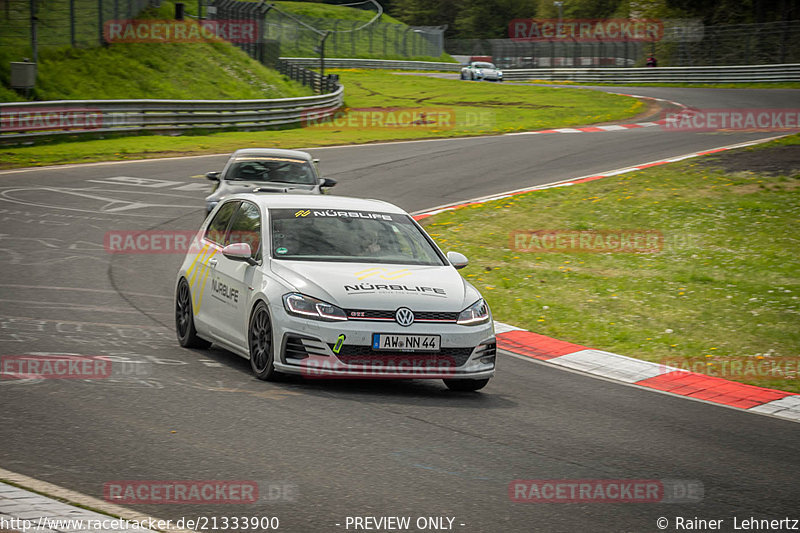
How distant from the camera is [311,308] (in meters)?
7.89

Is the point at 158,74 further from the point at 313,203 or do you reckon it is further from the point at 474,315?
the point at 474,315

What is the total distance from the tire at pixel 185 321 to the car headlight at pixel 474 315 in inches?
112

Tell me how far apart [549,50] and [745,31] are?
20.1 metres

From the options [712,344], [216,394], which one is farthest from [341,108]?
[216,394]

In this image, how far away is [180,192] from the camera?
2192 cm

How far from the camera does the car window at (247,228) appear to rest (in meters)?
8.97

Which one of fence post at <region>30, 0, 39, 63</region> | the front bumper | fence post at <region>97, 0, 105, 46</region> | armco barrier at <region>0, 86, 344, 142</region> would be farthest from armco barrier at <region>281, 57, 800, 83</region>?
the front bumper

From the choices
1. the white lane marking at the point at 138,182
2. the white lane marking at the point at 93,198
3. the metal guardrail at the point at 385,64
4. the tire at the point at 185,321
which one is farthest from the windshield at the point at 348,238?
the metal guardrail at the point at 385,64

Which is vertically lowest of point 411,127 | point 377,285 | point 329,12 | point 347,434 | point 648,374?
point 648,374

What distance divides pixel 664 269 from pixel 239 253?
7983mm

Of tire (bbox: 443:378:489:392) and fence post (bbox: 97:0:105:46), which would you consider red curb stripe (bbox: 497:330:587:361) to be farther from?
fence post (bbox: 97:0:105:46)

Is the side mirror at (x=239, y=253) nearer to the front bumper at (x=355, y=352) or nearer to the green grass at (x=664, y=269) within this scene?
the front bumper at (x=355, y=352)

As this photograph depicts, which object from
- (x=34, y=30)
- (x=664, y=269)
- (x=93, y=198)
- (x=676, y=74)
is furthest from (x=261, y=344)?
(x=676, y=74)

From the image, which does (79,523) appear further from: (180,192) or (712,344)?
(180,192)
